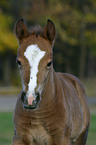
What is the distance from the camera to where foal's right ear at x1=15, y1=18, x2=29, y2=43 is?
4633mm

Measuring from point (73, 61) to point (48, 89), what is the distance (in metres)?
28.3

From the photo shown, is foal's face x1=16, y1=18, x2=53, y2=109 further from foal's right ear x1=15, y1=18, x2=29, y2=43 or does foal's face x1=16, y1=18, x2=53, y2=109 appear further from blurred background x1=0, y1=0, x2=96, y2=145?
blurred background x1=0, y1=0, x2=96, y2=145

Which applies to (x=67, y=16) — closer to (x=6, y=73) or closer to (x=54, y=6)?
(x=54, y=6)

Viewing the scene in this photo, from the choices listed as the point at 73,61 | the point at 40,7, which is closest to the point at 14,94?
the point at 40,7

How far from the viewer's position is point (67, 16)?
2667cm

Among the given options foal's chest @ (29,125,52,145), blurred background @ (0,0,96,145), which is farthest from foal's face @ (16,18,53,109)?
blurred background @ (0,0,96,145)

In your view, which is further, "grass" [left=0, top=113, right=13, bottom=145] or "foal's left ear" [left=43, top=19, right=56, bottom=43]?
"grass" [left=0, top=113, right=13, bottom=145]

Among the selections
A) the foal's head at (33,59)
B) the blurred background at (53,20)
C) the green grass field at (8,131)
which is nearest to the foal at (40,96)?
the foal's head at (33,59)

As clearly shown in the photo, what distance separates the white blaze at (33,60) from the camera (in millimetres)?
4109

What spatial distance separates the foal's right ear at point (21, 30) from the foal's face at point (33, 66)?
125 millimetres

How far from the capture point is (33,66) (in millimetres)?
4234

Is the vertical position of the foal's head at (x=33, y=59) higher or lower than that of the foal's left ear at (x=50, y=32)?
lower

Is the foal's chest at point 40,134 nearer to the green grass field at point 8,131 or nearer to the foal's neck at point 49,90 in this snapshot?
the foal's neck at point 49,90

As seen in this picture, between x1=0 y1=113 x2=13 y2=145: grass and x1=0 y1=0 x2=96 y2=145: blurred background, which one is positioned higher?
x1=0 y1=0 x2=96 y2=145: blurred background
